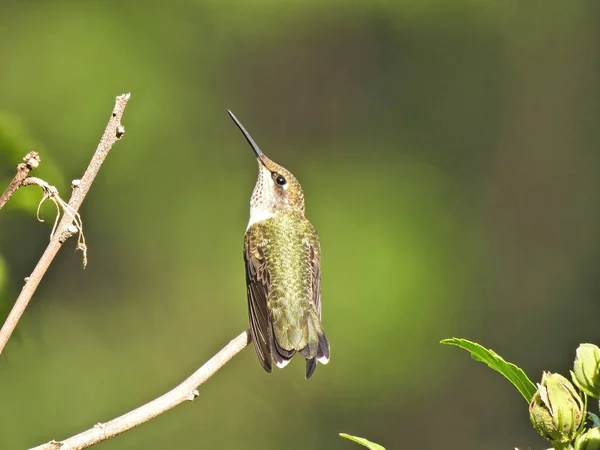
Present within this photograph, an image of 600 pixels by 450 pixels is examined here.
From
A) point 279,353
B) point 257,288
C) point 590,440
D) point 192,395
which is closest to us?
point 590,440

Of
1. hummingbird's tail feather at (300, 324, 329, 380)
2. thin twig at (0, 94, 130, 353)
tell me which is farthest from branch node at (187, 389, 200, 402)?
hummingbird's tail feather at (300, 324, 329, 380)

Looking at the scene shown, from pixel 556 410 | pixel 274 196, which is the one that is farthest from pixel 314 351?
pixel 556 410

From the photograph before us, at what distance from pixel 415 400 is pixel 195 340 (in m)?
2.14

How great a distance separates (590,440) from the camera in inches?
50.4

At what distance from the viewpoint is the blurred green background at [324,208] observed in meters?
9.08

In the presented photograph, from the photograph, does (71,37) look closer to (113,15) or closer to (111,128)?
(113,15)

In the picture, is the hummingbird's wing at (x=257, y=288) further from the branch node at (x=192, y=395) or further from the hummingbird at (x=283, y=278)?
the branch node at (x=192, y=395)

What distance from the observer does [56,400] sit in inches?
339

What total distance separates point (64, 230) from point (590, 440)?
0.75 metres

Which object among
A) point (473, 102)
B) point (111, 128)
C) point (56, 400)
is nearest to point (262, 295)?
point (111, 128)

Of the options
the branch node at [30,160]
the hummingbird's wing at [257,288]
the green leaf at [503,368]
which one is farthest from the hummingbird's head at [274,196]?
the green leaf at [503,368]

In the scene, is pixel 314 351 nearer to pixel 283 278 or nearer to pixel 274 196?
pixel 283 278

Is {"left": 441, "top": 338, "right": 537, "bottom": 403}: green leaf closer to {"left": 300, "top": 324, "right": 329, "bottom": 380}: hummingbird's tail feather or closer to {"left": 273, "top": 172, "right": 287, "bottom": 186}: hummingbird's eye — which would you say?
{"left": 300, "top": 324, "right": 329, "bottom": 380}: hummingbird's tail feather

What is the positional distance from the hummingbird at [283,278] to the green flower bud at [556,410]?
1.74 metres
